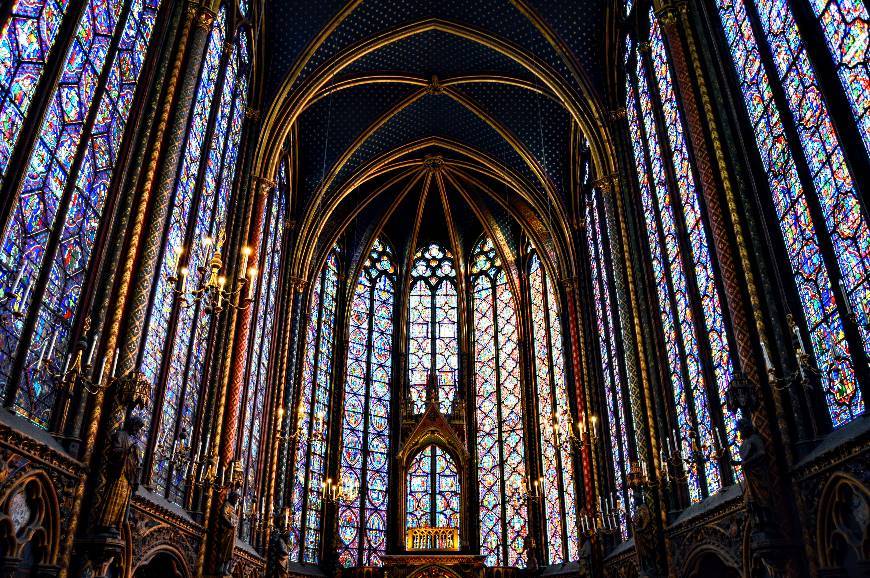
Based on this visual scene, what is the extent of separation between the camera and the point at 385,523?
26.9 meters

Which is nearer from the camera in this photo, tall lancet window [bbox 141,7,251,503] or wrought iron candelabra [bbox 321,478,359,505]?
tall lancet window [bbox 141,7,251,503]

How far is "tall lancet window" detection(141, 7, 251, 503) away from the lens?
532 inches

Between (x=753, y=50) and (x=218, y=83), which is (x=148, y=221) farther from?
(x=753, y=50)

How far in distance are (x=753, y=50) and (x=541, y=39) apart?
391 inches

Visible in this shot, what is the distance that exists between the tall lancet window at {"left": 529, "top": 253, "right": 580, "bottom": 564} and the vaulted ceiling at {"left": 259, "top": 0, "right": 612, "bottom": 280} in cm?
247

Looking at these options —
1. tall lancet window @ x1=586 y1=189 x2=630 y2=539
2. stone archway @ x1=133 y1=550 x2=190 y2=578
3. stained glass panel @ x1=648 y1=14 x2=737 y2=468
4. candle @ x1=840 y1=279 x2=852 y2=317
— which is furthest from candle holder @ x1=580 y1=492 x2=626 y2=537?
stone archway @ x1=133 y1=550 x2=190 y2=578

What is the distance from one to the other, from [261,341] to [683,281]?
12296 mm

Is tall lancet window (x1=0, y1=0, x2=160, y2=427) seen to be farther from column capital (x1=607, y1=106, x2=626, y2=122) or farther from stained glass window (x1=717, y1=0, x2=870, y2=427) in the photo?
column capital (x1=607, y1=106, x2=626, y2=122)

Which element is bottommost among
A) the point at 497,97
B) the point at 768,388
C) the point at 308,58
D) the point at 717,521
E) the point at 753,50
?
the point at 717,521

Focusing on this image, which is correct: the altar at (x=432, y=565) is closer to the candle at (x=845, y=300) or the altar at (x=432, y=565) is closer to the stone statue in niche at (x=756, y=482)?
the stone statue in niche at (x=756, y=482)

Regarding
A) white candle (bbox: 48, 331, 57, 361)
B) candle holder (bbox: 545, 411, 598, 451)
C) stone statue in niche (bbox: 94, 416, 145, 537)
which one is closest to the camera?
white candle (bbox: 48, 331, 57, 361)

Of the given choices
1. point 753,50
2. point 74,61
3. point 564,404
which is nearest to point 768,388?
point 753,50

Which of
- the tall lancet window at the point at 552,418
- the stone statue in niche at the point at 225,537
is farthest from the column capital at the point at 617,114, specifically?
the stone statue in niche at the point at 225,537

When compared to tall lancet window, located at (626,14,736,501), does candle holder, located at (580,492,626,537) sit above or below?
below
